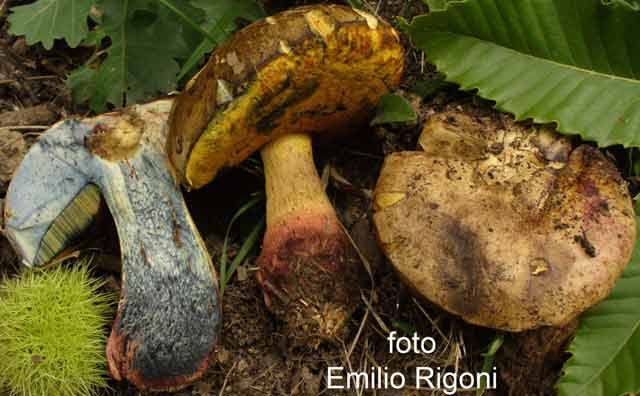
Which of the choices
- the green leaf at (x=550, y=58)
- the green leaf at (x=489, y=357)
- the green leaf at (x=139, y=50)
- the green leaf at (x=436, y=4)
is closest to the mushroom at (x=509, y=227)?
the green leaf at (x=550, y=58)

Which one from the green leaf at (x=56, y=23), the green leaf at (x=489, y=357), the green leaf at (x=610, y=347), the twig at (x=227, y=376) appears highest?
the green leaf at (x=56, y=23)

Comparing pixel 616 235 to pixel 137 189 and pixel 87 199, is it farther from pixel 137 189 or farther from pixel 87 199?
pixel 87 199

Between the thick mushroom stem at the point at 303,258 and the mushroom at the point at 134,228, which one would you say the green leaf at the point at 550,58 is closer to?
the thick mushroom stem at the point at 303,258

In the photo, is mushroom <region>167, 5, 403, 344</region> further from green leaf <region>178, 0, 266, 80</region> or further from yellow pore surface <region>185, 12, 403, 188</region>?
green leaf <region>178, 0, 266, 80</region>

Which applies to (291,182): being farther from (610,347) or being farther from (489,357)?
(610,347)

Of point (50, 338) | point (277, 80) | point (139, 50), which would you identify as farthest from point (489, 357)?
point (139, 50)
